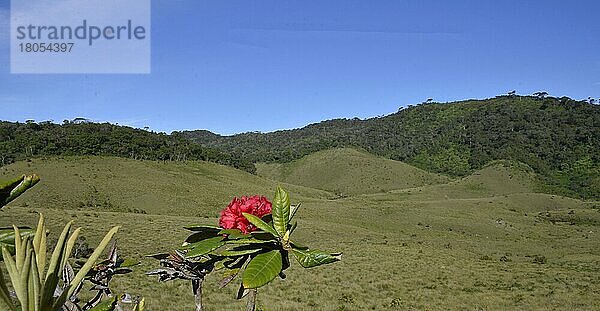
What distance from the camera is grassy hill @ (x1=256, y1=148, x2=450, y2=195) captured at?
75375 millimetres

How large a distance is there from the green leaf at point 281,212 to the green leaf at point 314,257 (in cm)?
10

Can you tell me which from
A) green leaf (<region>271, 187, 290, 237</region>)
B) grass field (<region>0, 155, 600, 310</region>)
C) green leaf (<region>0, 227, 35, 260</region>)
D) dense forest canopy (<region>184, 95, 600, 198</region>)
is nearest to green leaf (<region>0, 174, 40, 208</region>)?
green leaf (<region>0, 227, 35, 260</region>)

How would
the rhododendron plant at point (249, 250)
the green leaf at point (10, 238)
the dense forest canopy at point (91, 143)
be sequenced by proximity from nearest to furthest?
the green leaf at point (10, 238), the rhododendron plant at point (249, 250), the dense forest canopy at point (91, 143)

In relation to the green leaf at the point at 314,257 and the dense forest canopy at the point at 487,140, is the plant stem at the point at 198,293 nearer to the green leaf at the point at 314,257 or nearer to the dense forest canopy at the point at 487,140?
the green leaf at the point at 314,257

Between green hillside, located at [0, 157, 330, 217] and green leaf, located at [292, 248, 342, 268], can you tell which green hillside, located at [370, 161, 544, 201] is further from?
green leaf, located at [292, 248, 342, 268]

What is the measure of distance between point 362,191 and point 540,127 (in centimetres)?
3472

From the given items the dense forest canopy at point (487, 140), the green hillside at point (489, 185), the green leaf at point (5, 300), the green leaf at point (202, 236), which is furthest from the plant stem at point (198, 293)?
the dense forest canopy at point (487, 140)

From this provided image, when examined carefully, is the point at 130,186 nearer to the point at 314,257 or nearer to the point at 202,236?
the point at 202,236

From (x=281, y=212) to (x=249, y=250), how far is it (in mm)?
170

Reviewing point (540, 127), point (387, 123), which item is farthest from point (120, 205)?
point (387, 123)

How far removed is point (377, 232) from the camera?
1315 inches

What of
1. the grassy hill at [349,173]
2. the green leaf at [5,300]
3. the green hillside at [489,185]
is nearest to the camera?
the green leaf at [5,300]

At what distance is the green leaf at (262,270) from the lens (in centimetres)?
126

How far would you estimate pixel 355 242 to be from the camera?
27641 mm
